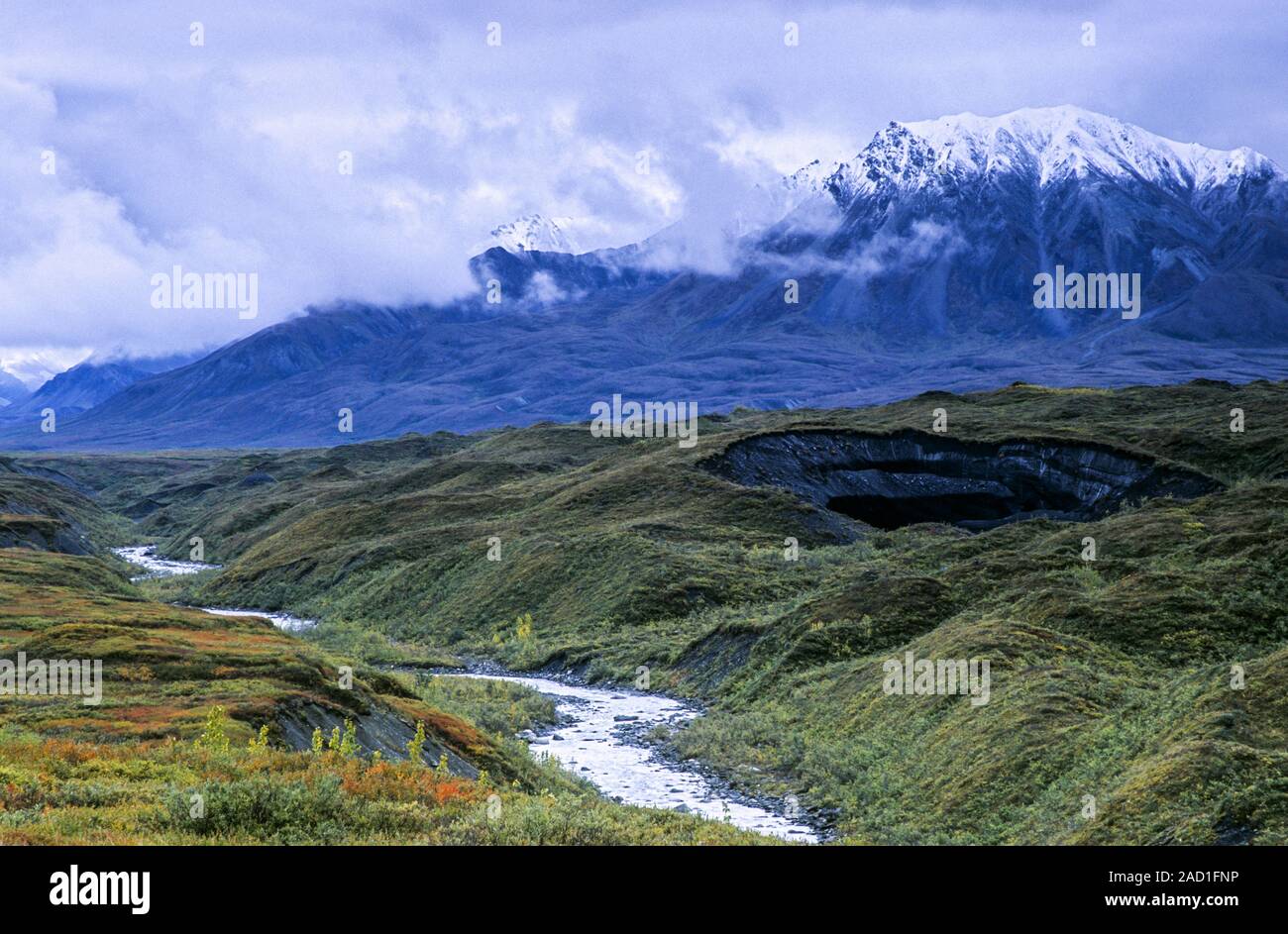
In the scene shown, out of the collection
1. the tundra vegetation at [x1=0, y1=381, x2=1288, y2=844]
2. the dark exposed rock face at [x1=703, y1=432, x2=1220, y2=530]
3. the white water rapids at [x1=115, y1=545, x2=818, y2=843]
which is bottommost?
the white water rapids at [x1=115, y1=545, x2=818, y2=843]

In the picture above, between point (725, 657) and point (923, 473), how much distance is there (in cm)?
5484

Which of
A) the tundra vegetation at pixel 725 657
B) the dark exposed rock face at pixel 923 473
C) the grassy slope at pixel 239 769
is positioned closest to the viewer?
the grassy slope at pixel 239 769

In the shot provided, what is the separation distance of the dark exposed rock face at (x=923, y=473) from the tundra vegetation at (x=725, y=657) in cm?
217

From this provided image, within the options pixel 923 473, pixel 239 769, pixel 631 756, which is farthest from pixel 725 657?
pixel 923 473

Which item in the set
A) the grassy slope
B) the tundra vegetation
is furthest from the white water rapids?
the grassy slope

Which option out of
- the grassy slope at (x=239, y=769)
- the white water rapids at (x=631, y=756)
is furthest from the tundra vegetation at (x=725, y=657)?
the white water rapids at (x=631, y=756)

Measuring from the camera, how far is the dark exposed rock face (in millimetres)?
99875

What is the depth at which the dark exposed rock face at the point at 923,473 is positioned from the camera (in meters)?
99.9

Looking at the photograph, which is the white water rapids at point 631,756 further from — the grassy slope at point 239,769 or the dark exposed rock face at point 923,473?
the dark exposed rock face at point 923,473

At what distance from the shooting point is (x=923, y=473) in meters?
106

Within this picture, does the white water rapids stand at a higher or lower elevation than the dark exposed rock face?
lower

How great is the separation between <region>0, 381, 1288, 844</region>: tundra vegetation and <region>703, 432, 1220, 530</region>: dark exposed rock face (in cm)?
217

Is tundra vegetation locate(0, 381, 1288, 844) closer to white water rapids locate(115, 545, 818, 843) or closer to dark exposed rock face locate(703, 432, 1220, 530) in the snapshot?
white water rapids locate(115, 545, 818, 843)

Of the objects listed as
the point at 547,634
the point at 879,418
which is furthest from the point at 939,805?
the point at 879,418
